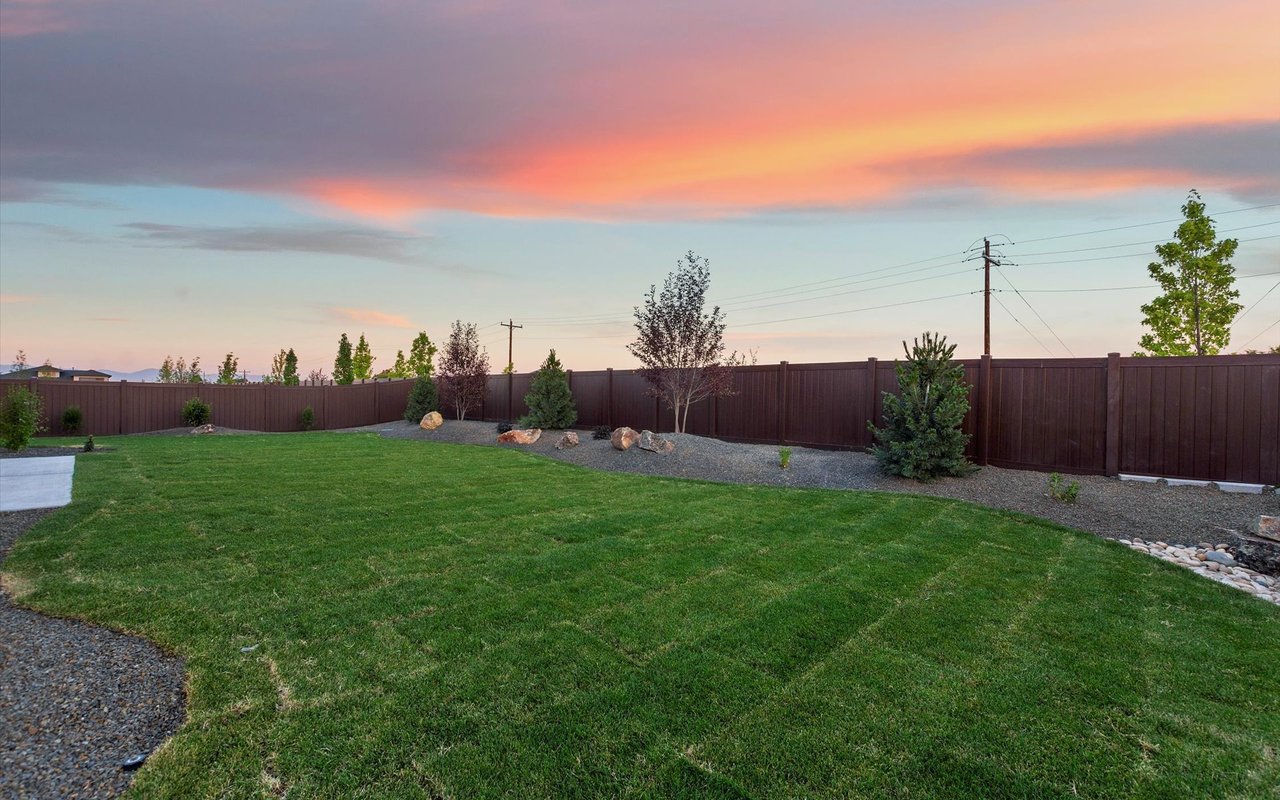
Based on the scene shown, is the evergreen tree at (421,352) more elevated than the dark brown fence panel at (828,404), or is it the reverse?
the evergreen tree at (421,352)

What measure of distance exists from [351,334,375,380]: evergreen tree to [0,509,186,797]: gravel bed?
33.8 meters

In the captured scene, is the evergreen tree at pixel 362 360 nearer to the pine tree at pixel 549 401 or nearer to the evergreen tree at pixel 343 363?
the evergreen tree at pixel 343 363

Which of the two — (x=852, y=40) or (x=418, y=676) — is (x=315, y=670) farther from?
(x=852, y=40)

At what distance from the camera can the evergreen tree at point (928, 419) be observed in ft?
25.5

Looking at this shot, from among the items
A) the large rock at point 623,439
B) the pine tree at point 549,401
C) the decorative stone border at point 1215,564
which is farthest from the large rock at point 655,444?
the decorative stone border at point 1215,564

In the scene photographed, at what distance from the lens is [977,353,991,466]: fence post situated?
8781mm

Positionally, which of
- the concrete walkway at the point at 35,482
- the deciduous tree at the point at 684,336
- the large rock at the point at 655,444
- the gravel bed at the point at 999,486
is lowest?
the gravel bed at the point at 999,486

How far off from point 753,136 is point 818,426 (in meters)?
5.59

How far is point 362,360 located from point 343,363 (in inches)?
53.9

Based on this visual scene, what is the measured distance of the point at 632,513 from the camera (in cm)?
588

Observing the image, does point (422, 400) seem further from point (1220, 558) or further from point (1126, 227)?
point (1126, 227)

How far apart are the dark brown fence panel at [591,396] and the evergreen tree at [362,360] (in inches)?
906

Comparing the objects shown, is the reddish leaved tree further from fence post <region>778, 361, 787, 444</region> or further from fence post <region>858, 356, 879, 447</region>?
fence post <region>858, 356, 879, 447</region>

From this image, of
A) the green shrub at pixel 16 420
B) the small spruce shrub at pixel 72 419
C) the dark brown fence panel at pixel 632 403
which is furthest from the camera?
the small spruce shrub at pixel 72 419
